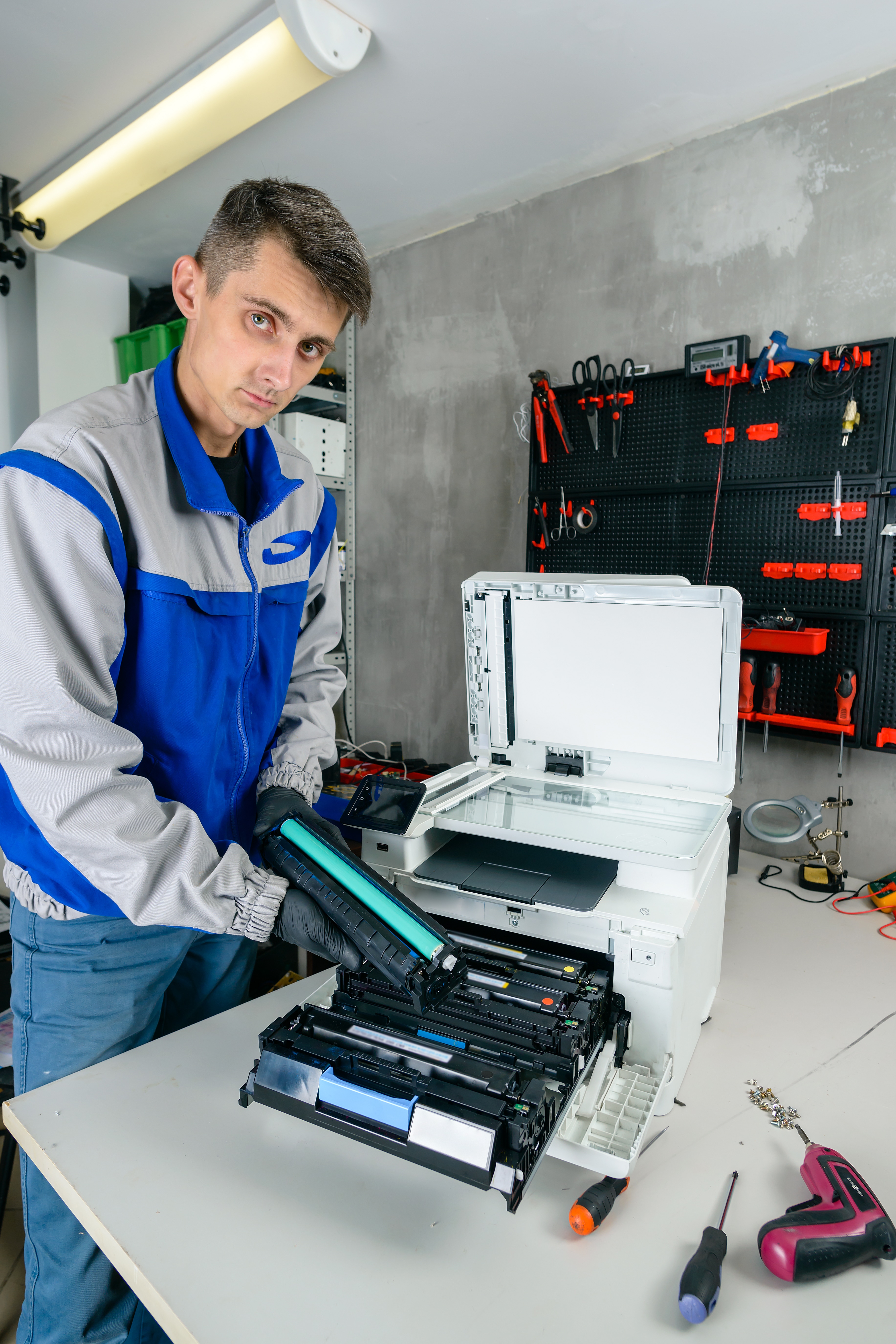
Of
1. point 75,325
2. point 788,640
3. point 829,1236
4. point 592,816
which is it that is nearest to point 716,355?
point 788,640

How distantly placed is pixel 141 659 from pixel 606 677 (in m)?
0.75

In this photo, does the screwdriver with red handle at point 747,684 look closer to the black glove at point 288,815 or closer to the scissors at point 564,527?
Result: the scissors at point 564,527

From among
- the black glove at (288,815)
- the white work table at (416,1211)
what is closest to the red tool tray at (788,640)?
the white work table at (416,1211)

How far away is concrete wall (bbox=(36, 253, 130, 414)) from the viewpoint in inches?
114

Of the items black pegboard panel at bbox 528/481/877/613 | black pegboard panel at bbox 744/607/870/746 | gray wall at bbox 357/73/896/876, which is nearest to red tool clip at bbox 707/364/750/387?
gray wall at bbox 357/73/896/876

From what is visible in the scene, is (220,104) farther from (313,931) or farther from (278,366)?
(313,931)

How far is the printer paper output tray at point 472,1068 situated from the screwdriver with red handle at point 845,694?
3.36ft

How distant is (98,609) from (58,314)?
2732 mm

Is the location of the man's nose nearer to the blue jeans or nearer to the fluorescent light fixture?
the blue jeans

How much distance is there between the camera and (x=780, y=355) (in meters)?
1.70

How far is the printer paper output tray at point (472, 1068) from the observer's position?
0.68 m

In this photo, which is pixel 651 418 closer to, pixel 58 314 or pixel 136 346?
pixel 136 346

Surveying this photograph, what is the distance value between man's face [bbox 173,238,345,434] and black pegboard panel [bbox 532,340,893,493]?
1176 millimetres

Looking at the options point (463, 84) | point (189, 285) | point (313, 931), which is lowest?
point (313, 931)
